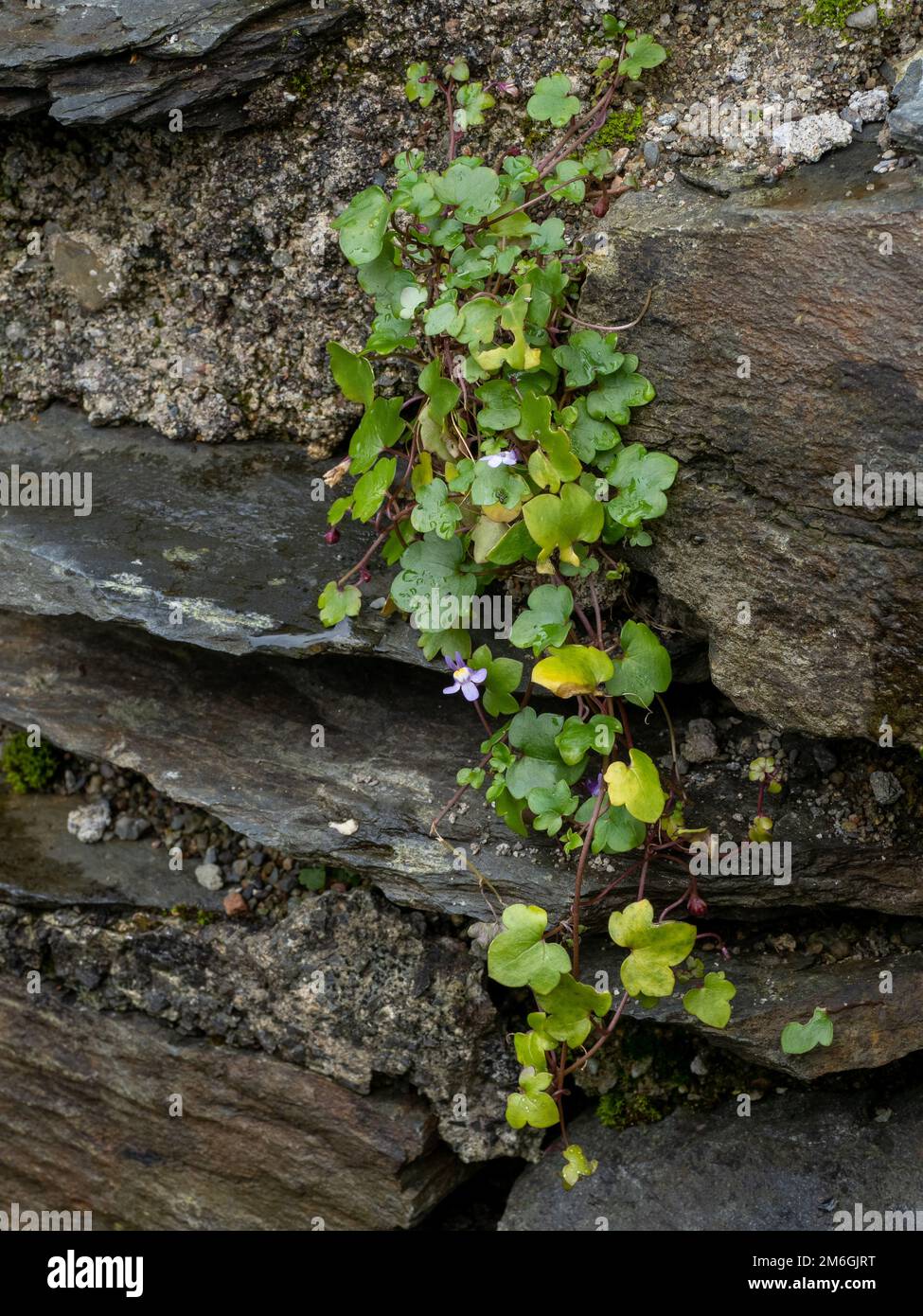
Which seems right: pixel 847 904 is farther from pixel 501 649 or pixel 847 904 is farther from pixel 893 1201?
pixel 501 649

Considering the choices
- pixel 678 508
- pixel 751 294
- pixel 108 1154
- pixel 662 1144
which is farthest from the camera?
pixel 108 1154

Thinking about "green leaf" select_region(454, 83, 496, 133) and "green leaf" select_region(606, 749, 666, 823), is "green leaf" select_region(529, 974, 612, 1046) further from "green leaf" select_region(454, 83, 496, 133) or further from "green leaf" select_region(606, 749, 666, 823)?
"green leaf" select_region(454, 83, 496, 133)

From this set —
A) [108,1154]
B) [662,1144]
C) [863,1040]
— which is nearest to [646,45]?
[863,1040]

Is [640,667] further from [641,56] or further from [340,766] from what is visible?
[641,56]

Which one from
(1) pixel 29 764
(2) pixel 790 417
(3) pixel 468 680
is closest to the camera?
(2) pixel 790 417

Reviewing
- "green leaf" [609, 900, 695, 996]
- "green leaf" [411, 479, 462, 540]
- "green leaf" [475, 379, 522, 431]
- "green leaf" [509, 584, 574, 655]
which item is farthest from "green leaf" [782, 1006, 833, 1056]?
"green leaf" [475, 379, 522, 431]

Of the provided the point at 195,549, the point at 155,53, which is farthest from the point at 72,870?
the point at 155,53
